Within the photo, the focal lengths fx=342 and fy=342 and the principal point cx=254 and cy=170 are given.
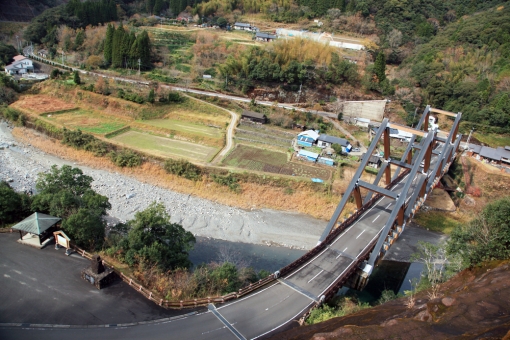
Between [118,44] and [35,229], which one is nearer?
[35,229]

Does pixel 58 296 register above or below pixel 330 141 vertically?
below

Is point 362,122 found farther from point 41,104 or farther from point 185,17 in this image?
point 185,17

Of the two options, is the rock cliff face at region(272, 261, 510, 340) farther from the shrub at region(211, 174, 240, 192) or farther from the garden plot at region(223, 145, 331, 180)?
the garden plot at region(223, 145, 331, 180)

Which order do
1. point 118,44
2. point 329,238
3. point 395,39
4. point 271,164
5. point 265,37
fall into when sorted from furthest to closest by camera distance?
point 265,37, point 395,39, point 118,44, point 271,164, point 329,238

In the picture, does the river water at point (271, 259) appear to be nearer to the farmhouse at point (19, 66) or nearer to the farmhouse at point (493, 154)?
the farmhouse at point (493, 154)

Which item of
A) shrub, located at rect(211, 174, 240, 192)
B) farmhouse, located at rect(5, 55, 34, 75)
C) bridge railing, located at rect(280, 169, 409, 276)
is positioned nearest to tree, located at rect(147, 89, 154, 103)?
shrub, located at rect(211, 174, 240, 192)

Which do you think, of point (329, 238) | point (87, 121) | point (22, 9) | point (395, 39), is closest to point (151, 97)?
point (87, 121)

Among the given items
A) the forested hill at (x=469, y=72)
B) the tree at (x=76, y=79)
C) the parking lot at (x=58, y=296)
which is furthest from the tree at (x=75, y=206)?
the forested hill at (x=469, y=72)
